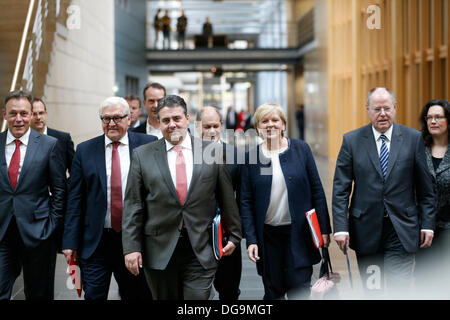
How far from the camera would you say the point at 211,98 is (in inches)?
2511

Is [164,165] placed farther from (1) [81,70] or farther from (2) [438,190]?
(1) [81,70]

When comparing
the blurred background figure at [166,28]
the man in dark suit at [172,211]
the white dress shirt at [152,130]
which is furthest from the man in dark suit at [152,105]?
the blurred background figure at [166,28]

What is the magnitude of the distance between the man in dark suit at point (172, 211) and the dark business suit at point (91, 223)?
20.8 inches

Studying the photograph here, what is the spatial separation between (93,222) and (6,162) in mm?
830

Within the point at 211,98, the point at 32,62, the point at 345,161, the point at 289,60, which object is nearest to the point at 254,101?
the point at 211,98

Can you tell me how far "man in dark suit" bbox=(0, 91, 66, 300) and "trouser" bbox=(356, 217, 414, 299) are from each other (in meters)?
2.42

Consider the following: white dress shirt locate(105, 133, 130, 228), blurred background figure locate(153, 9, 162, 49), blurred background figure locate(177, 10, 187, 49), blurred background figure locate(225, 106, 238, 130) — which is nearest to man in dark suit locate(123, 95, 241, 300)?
white dress shirt locate(105, 133, 130, 228)

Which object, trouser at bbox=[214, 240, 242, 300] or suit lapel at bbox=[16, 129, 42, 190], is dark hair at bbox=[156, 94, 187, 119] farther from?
trouser at bbox=[214, 240, 242, 300]

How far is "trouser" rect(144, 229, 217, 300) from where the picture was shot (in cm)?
379

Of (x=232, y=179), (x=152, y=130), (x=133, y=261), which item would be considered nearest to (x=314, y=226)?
(x=232, y=179)

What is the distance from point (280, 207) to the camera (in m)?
4.35

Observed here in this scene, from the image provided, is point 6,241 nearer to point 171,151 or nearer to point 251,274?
point 171,151

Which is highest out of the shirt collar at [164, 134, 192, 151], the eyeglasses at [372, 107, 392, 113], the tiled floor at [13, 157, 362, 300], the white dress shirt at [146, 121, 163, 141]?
the eyeglasses at [372, 107, 392, 113]

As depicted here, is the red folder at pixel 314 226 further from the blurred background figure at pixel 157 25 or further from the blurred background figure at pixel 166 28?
the blurred background figure at pixel 157 25
